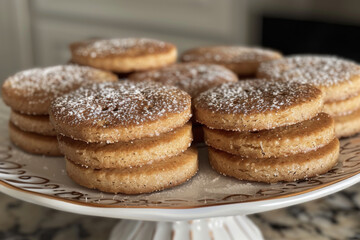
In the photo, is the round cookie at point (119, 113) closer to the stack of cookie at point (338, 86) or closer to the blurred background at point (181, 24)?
the stack of cookie at point (338, 86)

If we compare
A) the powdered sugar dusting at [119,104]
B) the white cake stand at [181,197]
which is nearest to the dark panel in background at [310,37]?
the white cake stand at [181,197]

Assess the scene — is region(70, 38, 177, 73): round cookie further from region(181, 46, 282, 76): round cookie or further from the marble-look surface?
the marble-look surface

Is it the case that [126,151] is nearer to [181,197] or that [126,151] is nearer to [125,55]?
[181,197]

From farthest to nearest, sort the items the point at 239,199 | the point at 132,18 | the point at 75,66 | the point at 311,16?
the point at 132,18
the point at 311,16
the point at 75,66
the point at 239,199

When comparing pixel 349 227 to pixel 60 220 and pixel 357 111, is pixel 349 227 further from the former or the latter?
pixel 60 220

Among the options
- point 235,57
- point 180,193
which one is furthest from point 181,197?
point 235,57

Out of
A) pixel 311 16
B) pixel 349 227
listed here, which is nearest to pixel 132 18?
pixel 311 16
